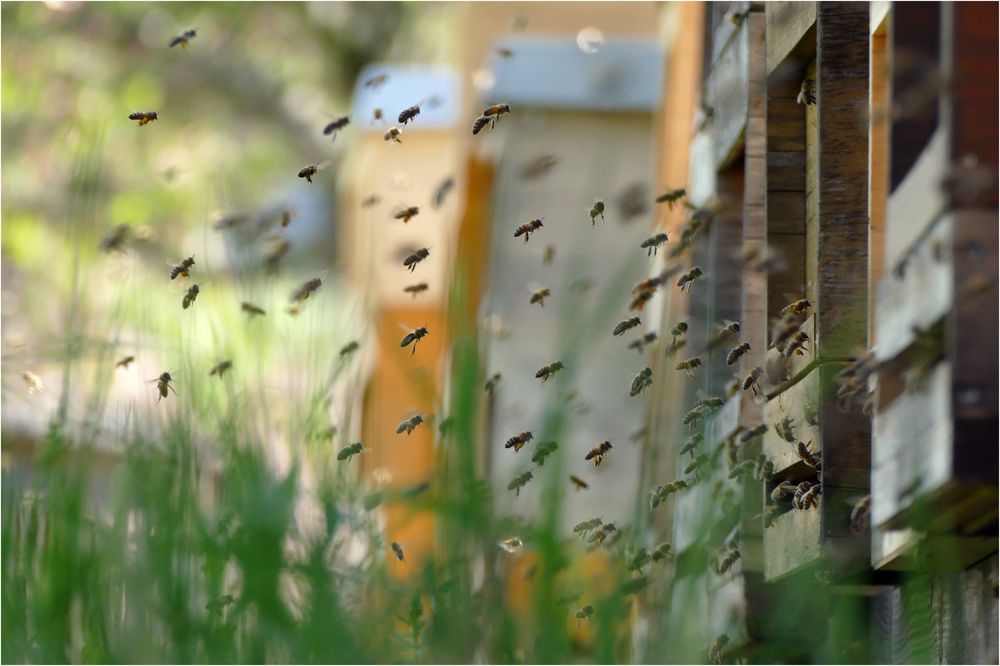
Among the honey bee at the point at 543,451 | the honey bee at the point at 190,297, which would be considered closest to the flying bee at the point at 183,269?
the honey bee at the point at 190,297

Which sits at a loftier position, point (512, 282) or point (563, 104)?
point (563, 104)

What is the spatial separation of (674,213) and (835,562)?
307 cm

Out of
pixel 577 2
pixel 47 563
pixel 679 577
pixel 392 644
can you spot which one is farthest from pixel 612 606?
pixel 577 2

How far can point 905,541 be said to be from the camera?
2645 millimetres

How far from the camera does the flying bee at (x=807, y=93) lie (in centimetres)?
365

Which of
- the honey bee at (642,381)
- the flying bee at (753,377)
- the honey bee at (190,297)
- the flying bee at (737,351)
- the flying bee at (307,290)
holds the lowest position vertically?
the honey bee at (642,381)

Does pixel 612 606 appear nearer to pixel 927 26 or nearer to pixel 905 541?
pixel 905 541

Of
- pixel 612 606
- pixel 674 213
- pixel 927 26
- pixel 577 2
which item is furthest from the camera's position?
pixel 577 2

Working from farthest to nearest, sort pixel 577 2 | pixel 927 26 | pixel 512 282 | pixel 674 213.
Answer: pixel 577 2, pixel 512 282, pixel 674 213, pixel 927 26

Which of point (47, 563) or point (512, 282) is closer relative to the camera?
point (47, 563)

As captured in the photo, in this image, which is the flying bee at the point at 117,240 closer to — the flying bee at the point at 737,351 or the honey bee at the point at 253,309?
the honey bee at the point at 253,309

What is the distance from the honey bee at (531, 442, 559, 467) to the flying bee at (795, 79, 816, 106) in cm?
136

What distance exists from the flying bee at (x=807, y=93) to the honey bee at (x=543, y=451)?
136 centimetres

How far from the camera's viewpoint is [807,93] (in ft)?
12.0
